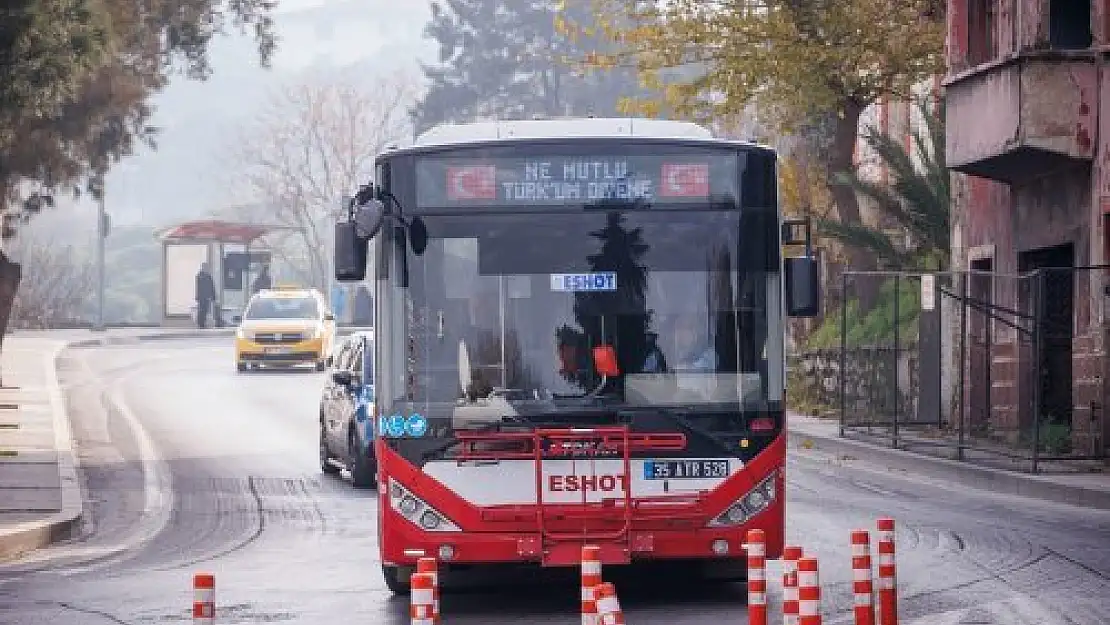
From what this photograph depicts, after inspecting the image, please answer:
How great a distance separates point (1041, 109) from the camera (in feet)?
97.6

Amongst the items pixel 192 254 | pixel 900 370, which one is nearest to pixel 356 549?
pixel 900 370

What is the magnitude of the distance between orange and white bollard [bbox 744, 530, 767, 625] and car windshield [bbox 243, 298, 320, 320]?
42.5 metres

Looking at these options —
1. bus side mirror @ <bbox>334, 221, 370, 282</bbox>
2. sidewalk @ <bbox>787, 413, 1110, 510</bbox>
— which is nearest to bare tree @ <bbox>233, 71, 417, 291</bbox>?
sidewalk @ <bbox>787, 413, 1110, 510</bbox>

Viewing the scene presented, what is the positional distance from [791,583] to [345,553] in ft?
31.2

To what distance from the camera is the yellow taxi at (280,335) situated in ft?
172

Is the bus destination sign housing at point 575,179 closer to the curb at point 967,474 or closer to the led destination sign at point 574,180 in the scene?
the led destination sign at point 574,180

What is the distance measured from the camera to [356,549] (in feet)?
65.0

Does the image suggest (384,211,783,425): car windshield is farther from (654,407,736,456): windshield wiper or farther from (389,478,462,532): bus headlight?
(389,478,462,532): bus headlight

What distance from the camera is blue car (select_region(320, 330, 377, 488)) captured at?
25.8 metres

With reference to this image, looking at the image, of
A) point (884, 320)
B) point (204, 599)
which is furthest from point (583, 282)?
point (884, 320)

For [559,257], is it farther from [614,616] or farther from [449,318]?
[614,616]

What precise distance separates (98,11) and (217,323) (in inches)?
1845

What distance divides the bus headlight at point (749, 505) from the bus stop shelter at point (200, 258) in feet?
205

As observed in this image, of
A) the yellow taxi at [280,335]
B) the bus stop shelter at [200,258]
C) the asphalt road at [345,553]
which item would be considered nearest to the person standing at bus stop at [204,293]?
the bus stop shelter at [200,258]
